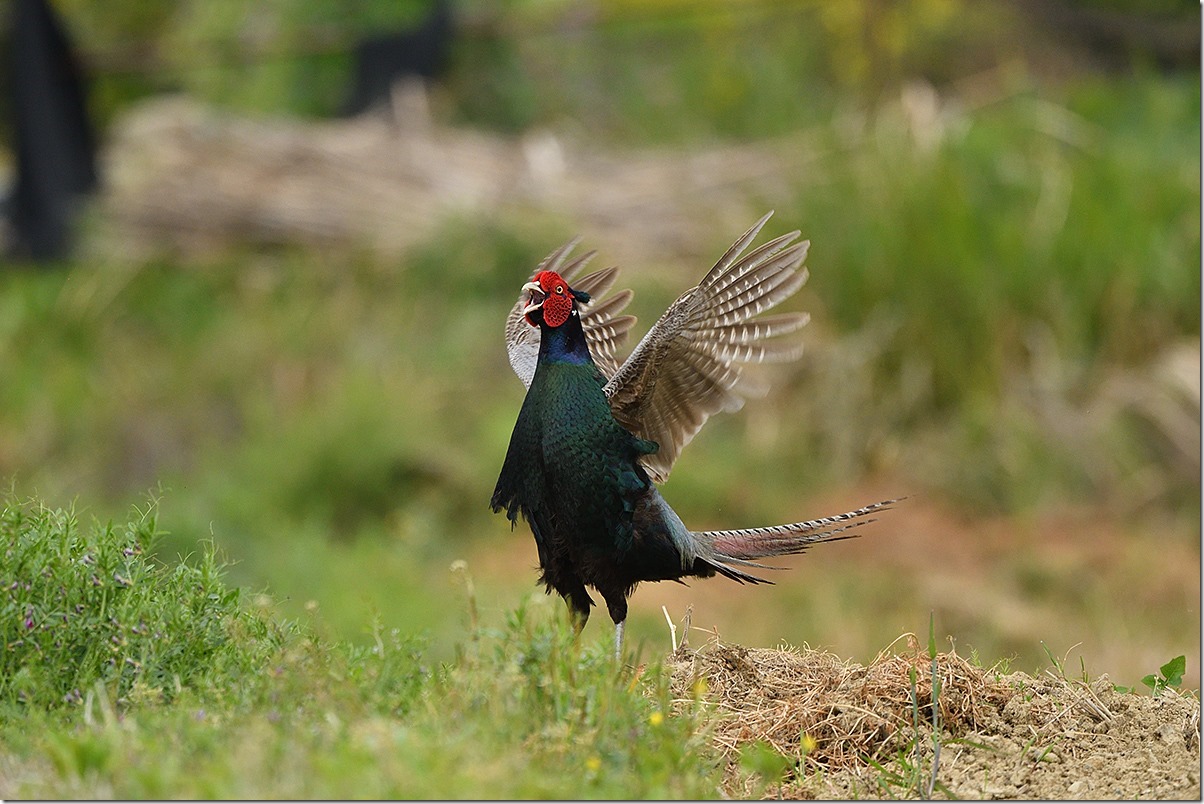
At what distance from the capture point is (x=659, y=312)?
11680mm

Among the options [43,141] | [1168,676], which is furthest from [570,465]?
[43,141]

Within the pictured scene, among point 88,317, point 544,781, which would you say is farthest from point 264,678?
point 88,317

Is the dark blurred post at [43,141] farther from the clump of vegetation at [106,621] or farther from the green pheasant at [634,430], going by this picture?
the clump of vegetation at [106,621]

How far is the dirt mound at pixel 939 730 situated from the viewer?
145 inches

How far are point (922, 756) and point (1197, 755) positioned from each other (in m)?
0.70

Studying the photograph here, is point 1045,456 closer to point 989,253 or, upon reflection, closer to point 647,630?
point 989,253

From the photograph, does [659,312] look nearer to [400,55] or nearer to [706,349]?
[400,55]

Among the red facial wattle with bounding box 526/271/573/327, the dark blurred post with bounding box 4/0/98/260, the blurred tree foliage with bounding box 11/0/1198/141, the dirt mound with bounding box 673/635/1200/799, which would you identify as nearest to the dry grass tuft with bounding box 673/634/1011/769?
the dirt mound with bounding box 673/635/1200/799

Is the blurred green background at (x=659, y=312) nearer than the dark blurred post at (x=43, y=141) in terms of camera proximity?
Yes

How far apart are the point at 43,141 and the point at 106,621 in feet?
35.1

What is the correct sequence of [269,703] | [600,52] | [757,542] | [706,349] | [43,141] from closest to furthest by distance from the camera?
[269,703] < [706,349] < [757,542] < [43,141] < [600,52]

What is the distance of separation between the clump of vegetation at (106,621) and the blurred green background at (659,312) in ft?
10.5

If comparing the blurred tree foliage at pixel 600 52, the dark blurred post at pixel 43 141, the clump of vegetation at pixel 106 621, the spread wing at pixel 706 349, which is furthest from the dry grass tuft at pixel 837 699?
the blurred tree foliage at pixel 600 52

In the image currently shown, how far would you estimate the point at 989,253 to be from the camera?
10.7m
